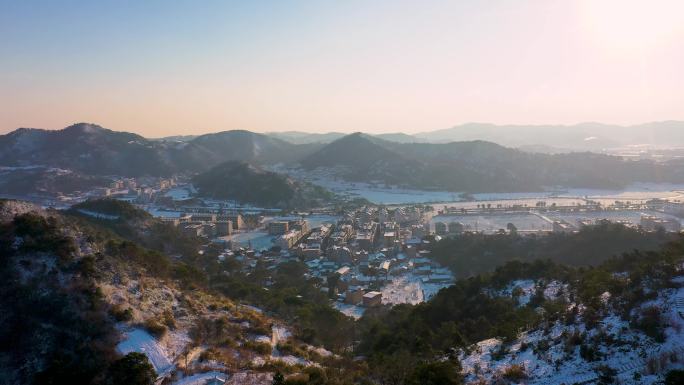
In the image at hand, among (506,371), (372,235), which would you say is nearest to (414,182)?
(372,235)

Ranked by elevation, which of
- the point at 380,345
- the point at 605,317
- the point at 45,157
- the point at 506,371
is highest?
the point at 45,157

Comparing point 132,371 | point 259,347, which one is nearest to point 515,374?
point 259,347

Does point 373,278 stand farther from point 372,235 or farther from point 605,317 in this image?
point 605,317

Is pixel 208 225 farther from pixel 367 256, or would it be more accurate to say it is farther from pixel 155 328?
pixel 155 328

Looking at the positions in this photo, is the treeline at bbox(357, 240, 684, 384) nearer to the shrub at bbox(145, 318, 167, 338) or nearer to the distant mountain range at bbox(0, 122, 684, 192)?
the shrub at bbox(145, 318, 167, 338)

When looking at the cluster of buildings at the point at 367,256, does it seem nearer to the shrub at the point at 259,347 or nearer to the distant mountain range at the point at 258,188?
the shrub at the point at 259,347

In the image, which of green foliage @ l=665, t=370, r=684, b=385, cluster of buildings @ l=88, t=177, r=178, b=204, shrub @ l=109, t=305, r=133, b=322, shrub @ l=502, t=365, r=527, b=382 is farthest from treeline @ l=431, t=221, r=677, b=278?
cluster of buildings @ l=88, t=177, r=178, b=204

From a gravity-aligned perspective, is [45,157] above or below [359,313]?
above
